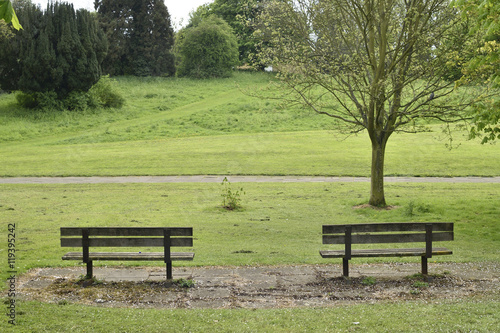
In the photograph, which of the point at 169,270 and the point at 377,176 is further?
the point at 377,176

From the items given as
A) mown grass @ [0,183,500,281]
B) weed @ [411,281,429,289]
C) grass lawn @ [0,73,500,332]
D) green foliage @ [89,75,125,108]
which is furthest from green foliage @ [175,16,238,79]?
weed @ [411,281,429,289]

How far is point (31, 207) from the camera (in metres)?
17.1

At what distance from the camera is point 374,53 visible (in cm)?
1593

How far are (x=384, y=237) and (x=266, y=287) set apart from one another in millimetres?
2187

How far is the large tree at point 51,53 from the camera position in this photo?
43.1 meters

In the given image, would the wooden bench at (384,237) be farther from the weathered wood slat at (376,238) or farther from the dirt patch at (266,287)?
the dirt patch at (266,287)

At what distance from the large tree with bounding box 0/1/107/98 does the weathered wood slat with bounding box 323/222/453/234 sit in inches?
1636

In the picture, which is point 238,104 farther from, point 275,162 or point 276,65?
point 276,65

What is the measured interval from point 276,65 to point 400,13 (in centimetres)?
446

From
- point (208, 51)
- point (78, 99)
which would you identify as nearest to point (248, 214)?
point (78, 99)

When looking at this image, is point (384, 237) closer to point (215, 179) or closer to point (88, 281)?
point (88, 281)

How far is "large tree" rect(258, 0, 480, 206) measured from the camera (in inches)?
589

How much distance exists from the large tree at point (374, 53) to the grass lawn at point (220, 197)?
1308 millimetres

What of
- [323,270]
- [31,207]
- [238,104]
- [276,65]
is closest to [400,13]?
[276,65]
